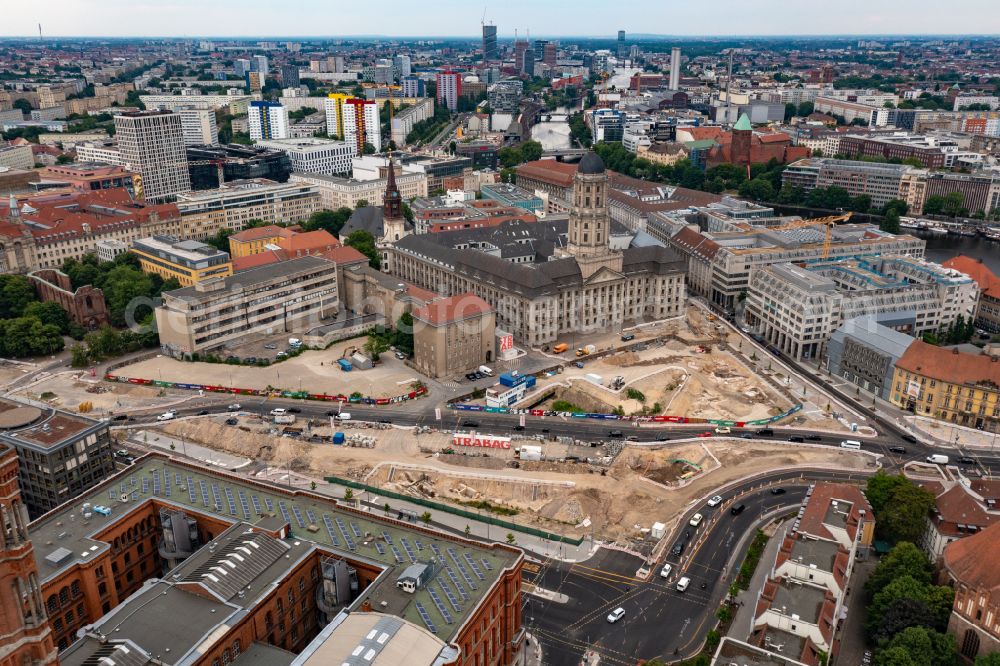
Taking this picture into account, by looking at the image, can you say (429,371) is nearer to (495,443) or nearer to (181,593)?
(495,443)


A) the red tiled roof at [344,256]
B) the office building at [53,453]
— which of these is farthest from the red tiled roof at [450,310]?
the office building at [53,453]

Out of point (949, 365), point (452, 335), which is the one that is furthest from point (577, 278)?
point (949, 365)

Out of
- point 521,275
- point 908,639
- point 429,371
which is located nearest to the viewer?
point 908,639

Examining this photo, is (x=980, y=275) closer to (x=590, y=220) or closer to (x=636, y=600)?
(x=590, y=220)

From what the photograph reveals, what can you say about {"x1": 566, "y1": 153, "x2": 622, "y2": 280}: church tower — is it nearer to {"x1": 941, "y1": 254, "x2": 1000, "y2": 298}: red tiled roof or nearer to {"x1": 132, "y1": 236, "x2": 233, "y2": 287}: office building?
{"x1": 132, "y1": 236, "x2": 233, "y2": 287}: office building

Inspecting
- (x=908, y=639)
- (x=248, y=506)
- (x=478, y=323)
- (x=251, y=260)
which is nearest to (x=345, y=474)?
(x=248, y=506)

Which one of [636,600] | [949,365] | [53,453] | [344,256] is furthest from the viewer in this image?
[344,256]

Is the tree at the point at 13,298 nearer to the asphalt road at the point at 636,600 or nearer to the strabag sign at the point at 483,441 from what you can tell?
the strabag sign at the point at 483,441
